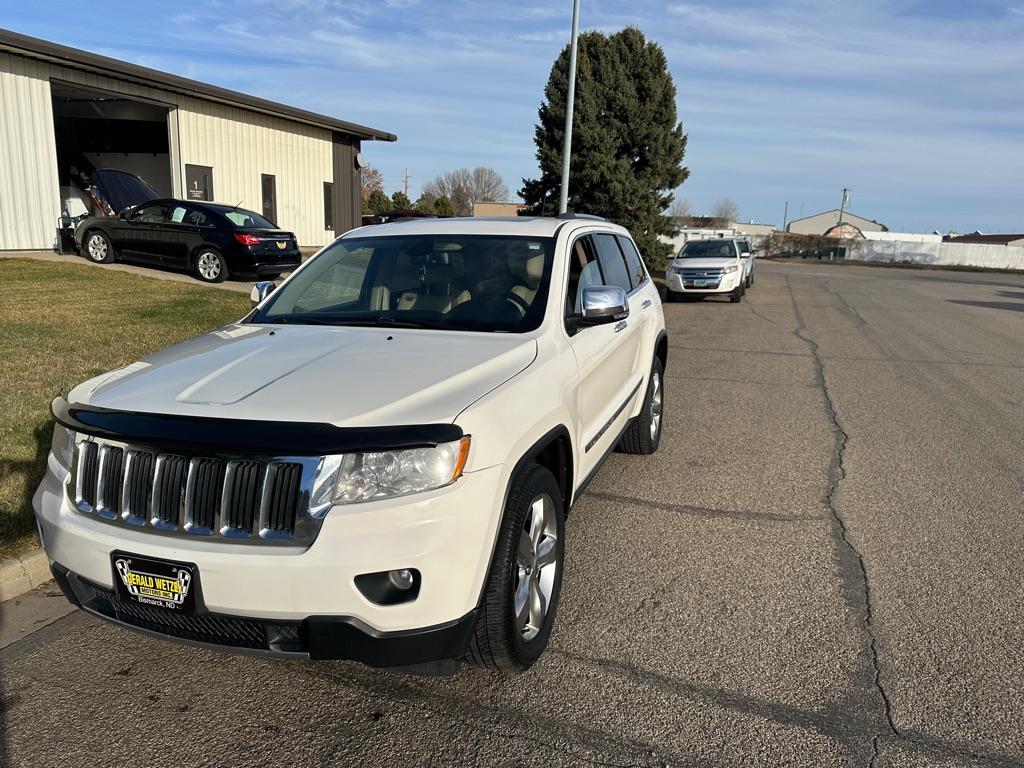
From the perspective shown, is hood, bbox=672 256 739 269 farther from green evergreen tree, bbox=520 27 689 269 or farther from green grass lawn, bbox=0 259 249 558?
green grass lawn, bbox=0 259 249 558

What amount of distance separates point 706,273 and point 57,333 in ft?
50.0

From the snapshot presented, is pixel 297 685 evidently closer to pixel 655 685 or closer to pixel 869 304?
pixel 655 685

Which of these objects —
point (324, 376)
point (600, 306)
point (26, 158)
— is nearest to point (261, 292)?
point (324, 376)

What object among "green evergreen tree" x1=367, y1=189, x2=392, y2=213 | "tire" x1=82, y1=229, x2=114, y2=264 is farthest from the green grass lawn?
"green evergreen tree" x1=367, y1=189, x2=392, y2=213

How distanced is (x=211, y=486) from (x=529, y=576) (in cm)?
129

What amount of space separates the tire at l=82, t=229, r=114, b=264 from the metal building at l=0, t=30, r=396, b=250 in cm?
181

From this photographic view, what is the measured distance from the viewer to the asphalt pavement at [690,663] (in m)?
2.76

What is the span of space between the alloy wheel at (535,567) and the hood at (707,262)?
17860 mm

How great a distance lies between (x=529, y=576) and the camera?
3.19 meters

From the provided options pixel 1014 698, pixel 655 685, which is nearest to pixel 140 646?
pixel 655 685

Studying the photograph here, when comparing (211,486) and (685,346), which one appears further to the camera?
(685,346)

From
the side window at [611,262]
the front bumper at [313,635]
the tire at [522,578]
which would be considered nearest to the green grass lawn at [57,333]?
the front bumper at [313,635]

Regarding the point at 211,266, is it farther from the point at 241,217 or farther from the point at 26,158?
the point at 26,158

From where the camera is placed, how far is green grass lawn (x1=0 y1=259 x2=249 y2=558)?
4891 mm
